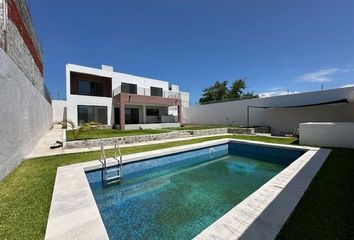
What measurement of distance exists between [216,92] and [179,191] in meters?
41.7

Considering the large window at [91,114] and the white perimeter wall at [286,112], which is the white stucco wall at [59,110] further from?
the white perimeter wall at [286,112]

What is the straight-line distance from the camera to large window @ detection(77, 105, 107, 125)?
19109 mm

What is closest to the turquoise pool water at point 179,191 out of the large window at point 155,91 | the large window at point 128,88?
the large window at point 128,88

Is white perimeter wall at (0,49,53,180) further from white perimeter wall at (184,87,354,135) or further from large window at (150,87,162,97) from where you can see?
white perimeter wall at (184,87,354,135)

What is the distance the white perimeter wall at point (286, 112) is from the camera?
15.7m

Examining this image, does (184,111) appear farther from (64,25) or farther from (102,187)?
(102,187)

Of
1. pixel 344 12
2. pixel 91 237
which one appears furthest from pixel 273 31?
pixel 91 237

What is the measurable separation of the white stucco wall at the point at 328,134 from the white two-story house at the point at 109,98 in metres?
14.1

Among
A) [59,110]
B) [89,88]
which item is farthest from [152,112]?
[59,110]

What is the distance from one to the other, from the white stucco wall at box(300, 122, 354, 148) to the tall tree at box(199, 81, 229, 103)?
33639 mm

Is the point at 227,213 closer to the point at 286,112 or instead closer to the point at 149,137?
the point at 149,137

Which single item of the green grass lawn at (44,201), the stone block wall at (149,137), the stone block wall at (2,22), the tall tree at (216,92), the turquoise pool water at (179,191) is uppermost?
the tall tree at (216,92)

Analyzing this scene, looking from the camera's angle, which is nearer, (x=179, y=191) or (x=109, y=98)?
(x=179, y=191)

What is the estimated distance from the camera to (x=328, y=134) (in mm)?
10391
